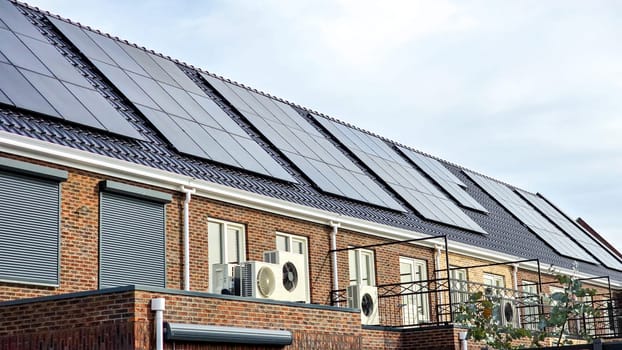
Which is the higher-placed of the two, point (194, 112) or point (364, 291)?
point (194, 112)

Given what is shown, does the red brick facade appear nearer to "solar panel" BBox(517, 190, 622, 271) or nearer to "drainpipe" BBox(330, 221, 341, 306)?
"drainpipe" BBox(330, 221, 341, 306)

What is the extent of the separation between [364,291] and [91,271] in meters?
7.12

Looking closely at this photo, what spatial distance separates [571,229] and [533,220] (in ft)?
14.6

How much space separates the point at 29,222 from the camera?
15500mm

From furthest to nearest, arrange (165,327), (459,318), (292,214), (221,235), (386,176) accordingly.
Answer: (386,176) → (292,214) → (221,235) → (459,318) → (165,327)

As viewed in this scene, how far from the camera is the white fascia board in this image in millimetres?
15438

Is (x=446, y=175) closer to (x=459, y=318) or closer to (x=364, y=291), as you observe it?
(x=364, y=291)

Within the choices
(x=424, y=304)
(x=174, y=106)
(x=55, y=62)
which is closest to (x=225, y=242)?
(x=174, y=106)

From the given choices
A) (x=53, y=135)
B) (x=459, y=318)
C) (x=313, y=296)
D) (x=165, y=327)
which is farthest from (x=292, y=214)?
(x=165, y=327)

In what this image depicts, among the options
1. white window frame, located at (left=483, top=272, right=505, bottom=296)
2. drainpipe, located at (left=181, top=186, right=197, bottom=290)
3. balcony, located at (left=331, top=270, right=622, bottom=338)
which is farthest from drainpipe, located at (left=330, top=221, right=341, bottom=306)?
white window frame, located at (left=483, top=272, right=505, bottom=296)

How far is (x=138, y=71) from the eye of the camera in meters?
22.5

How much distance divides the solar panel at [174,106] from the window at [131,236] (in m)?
1.99

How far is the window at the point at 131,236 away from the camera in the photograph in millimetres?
16812

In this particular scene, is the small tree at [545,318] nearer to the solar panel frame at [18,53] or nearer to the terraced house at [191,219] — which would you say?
the terraced house at [191,219]
